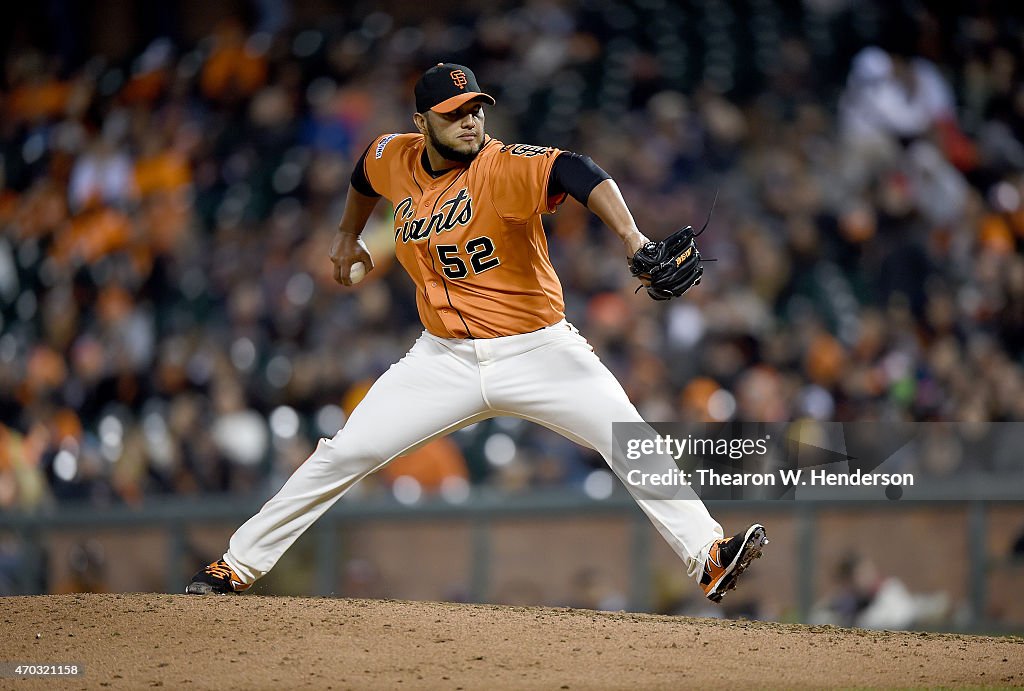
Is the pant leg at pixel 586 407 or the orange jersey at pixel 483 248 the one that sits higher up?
the orange jersey at pixel 483 248

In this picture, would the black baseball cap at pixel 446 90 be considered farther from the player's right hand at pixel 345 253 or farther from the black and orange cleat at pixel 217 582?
the black and orange cleat at pixel 217 582

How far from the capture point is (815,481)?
670cm

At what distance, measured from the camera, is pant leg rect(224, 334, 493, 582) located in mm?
4340

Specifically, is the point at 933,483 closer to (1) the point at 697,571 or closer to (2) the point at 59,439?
(1) the point at 697,571

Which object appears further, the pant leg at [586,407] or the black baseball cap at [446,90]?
the black baseball cap at [446,90]

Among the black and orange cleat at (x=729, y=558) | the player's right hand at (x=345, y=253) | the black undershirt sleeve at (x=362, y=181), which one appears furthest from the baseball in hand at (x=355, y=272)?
the black and orange cleat at (x=729, y=558)

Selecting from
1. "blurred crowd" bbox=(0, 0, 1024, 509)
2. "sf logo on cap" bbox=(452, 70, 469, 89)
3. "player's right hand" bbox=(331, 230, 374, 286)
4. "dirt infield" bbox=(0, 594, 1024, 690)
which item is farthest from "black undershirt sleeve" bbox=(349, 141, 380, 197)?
"blurred crowd" bbox=(0, 0, 1024, 509)

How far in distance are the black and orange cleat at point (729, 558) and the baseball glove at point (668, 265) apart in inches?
30.6

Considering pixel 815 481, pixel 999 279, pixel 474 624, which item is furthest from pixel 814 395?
pixel 474 624

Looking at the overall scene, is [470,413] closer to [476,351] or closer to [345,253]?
[476,351]

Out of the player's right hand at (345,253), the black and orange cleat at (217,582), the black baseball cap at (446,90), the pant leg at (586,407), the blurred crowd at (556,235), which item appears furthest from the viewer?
the blurred crowd at (556,235)

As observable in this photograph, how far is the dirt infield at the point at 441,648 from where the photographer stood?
4.06 meters

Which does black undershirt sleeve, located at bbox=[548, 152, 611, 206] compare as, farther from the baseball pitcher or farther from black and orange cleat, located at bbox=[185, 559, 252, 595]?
black and orange cleat, located at bbox=[185, 559, 252, 595]

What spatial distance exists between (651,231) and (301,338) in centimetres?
240
